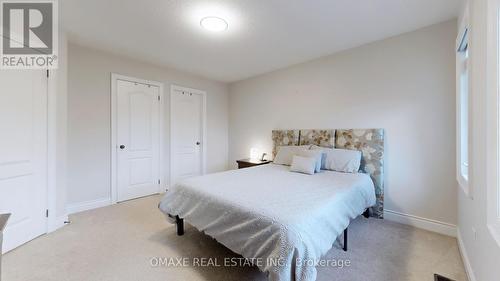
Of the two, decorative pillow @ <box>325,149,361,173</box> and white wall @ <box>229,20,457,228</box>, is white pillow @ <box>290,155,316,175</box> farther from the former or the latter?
white wall @ <box>229,20,457,228</box>

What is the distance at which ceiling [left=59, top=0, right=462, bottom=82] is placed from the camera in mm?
2062

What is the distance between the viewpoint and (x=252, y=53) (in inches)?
128

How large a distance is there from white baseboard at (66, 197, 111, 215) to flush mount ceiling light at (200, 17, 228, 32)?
2978 millimetres

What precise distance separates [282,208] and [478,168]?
132 centimetres

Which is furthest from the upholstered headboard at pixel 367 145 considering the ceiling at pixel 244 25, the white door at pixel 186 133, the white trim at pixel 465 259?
the white door at pixel 186 133

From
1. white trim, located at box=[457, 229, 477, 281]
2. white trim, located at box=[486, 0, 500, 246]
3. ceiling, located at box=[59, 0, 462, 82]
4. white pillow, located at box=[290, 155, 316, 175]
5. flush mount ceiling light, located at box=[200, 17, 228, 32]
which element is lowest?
white trim, located at box=[457, 229, 477, 281]

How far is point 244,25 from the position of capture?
2.42 m

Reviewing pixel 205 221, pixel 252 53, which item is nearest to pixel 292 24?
pixel 252 53

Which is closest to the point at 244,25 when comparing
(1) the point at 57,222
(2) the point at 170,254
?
(2) the point at 170,254

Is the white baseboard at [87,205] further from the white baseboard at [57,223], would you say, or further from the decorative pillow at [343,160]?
the decorative pillow at [343,160]

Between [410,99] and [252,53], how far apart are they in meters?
2.23

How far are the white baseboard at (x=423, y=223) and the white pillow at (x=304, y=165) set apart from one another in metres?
1.14

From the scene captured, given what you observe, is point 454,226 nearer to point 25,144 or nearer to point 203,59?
point 203,59

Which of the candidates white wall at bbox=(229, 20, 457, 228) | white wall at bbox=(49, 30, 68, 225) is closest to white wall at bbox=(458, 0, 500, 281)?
white wall at bbox=(229, 20, 457, 228)
